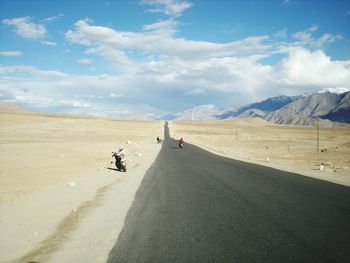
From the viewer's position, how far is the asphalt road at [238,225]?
7.94 metres

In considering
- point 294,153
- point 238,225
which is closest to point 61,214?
point 238,225

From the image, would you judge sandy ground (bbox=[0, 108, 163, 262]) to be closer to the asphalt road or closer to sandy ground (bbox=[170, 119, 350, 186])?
the asphalt road

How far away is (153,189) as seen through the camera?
17.5 metres

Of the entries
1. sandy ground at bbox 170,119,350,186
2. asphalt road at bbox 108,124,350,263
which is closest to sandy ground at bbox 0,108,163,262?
asphalt road at bbox 108,124,350,263

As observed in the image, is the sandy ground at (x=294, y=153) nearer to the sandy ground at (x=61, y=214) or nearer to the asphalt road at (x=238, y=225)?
the asphalt road at (x=238, y=225)

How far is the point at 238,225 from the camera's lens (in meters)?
10.2

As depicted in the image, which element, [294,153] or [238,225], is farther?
[294,153]

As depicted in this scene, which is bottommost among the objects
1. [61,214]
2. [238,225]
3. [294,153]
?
[294,153]

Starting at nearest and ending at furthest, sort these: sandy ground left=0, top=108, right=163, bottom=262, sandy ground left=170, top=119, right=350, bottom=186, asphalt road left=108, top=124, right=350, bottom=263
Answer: asphalt road left=108, top=124, right=350, bottom=263, sandy ground left=0, top=108, right=163, bottom=262, sandy ground left=170, top=119, right=350, bottom=186

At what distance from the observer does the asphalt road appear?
7.94 metres

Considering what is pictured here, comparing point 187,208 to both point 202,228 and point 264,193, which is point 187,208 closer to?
point 202,228

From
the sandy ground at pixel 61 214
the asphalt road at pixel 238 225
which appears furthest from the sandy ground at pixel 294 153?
the sandy ground at pixel 61 214

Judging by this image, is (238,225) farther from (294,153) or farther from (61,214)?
(294,153)

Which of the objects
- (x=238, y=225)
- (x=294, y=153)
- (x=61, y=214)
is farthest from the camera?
(x=294, y=153)
